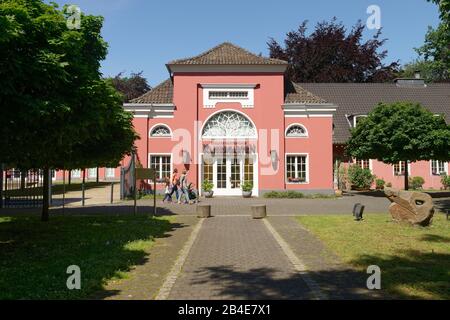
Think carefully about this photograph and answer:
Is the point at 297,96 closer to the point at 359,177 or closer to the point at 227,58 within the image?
the point at 227,58

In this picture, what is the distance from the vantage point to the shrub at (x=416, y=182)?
32281 mm

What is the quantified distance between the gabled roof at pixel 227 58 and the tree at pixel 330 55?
1346cm

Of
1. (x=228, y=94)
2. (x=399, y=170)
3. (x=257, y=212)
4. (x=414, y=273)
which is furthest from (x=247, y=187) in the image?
(x=414, y=273)

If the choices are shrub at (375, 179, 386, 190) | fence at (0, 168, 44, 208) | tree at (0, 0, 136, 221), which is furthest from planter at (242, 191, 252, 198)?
tree at (0, 0, 136, 221)

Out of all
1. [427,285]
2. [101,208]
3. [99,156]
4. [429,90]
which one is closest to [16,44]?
[99,156]

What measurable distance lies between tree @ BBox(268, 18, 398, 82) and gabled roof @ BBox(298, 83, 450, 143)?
170 inches

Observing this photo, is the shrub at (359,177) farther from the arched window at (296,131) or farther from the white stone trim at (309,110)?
the arched window at (296,131)

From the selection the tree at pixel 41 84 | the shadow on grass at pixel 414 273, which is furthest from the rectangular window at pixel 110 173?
the shadow on grass at pixel 414 273

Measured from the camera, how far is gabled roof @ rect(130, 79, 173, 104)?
84.9 ft

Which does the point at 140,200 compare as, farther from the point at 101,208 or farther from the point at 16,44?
the point at 16,44

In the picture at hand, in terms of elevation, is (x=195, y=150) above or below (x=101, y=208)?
above

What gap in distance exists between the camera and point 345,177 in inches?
1222

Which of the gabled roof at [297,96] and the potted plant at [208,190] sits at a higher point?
the gabled roof at [297,96]

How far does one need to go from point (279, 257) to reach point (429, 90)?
32.8 m
